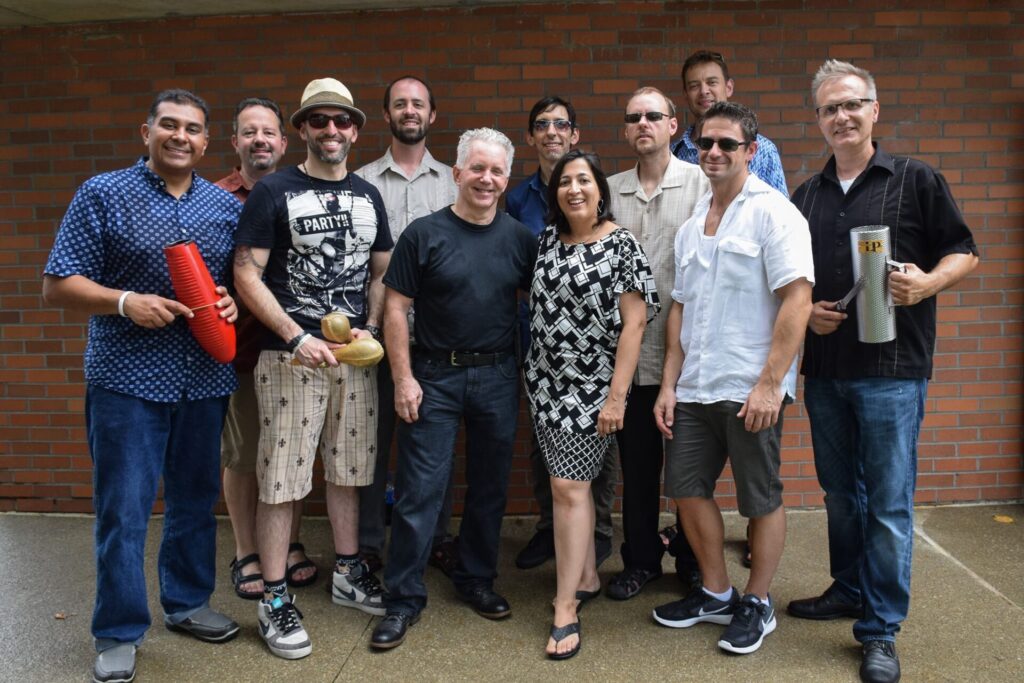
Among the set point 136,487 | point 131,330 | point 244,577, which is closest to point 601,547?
point 244,577

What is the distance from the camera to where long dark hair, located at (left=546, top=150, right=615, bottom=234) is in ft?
10.5

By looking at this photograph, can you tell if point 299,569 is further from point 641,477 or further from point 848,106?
point 848,106

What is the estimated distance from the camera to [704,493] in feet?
10.8

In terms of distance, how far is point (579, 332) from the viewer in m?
3.19

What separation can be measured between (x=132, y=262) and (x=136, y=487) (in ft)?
2.82

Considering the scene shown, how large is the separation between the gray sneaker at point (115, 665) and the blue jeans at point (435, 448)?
3.30 feet

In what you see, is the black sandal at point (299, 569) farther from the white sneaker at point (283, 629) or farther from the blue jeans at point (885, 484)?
the blue jeans at point (885, 484)

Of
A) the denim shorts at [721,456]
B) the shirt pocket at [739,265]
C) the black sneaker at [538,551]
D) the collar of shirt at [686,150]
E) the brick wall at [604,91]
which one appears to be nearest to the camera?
the shirt pocket at [739,265]

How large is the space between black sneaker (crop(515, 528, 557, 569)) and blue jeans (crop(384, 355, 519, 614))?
2.39 ft

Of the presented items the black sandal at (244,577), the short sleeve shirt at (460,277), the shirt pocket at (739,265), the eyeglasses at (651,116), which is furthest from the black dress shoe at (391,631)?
the eyeglasses at (651,116)

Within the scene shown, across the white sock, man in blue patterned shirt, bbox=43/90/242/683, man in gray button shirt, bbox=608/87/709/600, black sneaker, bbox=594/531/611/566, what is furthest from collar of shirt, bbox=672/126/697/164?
man in blue patterned shirt, bbox=43/90/242/683

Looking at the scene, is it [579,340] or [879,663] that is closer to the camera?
[879,663]

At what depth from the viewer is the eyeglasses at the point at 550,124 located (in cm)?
384

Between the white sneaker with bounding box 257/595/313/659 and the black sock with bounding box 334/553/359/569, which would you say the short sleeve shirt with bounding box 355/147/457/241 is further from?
the white sneaker with bounding box 257/595/313/659
